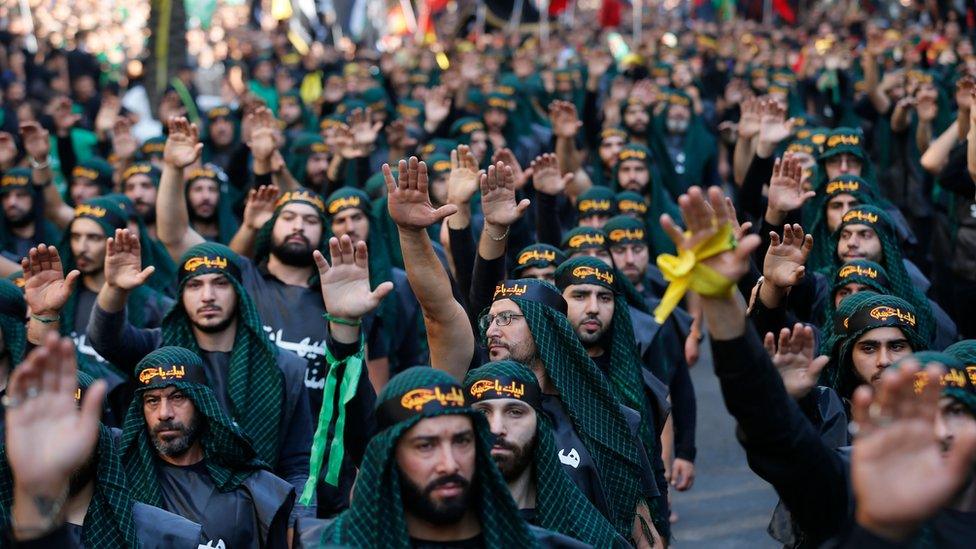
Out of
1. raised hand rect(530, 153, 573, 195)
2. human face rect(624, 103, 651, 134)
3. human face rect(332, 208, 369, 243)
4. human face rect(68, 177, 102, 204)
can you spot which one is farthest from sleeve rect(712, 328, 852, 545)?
human face rect(624, 103, 651, 134)

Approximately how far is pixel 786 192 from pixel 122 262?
10.3ft

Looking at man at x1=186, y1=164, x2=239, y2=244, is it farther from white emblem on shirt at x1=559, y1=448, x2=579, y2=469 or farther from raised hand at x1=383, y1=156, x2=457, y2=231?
white emblem on shirt at x1=559, y1=448, x2=579, y2=469

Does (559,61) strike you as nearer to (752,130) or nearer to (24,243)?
(752,130)

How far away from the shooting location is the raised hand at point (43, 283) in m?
5.94

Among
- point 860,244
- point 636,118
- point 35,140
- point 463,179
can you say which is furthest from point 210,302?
point 636,118

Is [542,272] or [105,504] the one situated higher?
[542,272]

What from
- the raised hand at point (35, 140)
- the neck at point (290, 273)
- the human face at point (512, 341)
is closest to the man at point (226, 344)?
the neck at point (290, 273)

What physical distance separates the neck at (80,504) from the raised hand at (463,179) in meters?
2.62

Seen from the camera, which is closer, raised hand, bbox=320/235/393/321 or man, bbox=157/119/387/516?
raised hand, bbox=320/235/393/321

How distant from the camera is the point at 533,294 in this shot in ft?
18.7

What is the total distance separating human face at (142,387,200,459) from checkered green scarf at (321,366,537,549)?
4.64 feet

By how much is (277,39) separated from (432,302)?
696 inches

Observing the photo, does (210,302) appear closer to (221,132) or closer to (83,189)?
(83,189)

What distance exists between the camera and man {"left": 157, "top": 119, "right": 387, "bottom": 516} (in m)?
6.77
